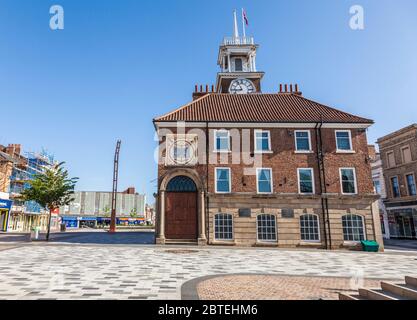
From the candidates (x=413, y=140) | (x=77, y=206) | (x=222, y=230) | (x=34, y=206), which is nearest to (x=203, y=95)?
(x=222, y=230)

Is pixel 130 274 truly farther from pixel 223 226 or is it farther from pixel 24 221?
pixel 24 221

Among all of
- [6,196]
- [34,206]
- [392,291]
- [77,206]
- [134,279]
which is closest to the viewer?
[392,291]

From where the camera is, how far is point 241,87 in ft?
105

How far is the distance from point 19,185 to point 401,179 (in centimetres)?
5925

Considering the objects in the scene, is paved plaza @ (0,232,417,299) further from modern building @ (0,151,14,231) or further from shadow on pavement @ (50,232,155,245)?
modern building @ (0,151,14,231)

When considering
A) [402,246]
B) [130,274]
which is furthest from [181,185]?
[402,246]

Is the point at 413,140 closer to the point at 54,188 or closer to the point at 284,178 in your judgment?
the point at 284,178

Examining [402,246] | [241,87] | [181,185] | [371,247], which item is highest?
[241,87]

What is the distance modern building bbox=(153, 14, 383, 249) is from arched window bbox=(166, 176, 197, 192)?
0.26 feet

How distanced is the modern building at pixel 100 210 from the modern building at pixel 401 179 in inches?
2826

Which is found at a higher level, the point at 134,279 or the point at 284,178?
the point at 284,178

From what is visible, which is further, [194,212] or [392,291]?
[194,212]

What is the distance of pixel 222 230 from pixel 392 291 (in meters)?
15.8

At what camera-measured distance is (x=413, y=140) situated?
1266 inches
